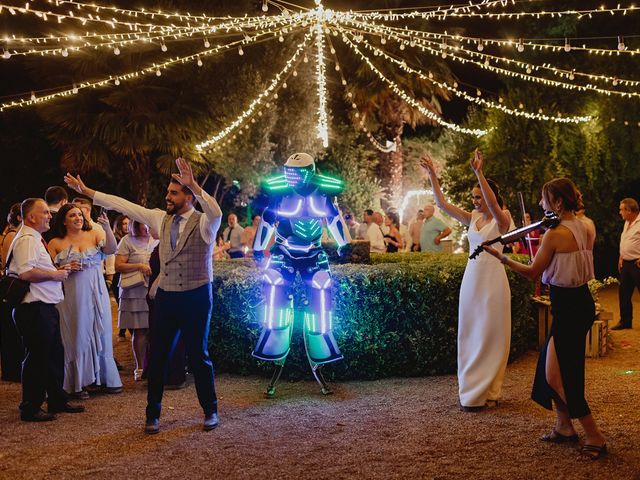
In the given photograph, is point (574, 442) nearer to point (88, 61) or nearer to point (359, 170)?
point (88, 61)

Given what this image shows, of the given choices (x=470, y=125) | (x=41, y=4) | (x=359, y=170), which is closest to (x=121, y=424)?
(x=41, y=4)

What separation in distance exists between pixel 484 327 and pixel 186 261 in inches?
105

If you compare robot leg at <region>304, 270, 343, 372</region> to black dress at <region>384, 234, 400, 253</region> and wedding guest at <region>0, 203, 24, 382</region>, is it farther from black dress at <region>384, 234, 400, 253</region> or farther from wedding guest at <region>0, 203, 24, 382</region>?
black dress at <region>384, 234, 400, 253</region>

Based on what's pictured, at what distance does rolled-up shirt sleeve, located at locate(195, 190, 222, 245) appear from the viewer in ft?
19.4

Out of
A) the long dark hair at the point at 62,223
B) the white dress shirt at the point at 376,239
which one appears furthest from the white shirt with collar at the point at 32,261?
the white dress shirt at the point at 376,239

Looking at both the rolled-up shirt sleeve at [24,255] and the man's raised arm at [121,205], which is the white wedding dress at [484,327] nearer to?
the man's raised arm at [121,205]

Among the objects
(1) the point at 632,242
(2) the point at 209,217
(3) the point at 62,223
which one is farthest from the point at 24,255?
(1) the point at 632,242

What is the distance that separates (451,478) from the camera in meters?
4.80

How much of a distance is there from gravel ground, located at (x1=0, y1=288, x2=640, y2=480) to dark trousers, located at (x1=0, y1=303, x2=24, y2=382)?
61 centimetres

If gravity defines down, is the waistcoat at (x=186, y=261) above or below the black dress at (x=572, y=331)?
above

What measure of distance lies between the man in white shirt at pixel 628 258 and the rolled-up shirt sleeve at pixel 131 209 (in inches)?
291

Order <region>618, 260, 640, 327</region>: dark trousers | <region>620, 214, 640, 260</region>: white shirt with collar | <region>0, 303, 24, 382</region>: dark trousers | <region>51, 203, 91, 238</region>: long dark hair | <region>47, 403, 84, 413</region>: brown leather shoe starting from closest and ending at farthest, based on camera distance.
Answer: <region>47, 403, 84, 413</region>: brown leather shoe, <region>51, 203, 91, 238</region>: long dark hair, <region>0, 303, 24, 382</region>: dark trousers, <region>620, 214, 640, 260</region>: white shirt with collar, <region>618, 260, 640, 327</region>: dark trousers

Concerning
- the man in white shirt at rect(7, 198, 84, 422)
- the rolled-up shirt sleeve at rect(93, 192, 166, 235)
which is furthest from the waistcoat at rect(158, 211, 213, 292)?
the man in white shirt at rect(7, 198, 84, 422)

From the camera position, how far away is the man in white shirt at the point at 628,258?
1088cm
